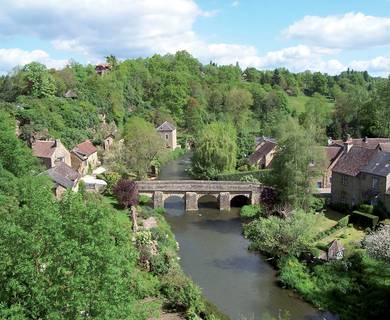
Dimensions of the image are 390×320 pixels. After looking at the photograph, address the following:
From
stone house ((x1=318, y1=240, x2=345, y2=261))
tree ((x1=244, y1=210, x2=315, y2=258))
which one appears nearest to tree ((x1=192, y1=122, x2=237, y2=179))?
tree ((x1=244, y1=210, x2=315, y2=258))

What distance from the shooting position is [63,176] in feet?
148

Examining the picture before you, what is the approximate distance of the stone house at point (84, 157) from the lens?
187 feet

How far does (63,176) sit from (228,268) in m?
20.1

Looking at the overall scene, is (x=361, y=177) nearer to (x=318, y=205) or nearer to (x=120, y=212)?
(x=318, y=205)

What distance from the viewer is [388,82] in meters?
73.6

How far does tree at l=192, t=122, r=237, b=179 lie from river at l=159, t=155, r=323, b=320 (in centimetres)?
745

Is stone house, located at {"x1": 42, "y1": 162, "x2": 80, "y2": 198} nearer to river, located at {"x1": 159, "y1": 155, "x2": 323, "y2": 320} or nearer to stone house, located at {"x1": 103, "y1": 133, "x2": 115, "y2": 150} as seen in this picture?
river, located at {"x1": 159, "y1": 155, "x2": 323, "y2": 320}

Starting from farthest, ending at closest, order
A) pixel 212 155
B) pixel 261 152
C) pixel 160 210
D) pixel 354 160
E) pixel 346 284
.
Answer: pixel 261 152
pixel 212 155
pixel 160 210
pixel 354 160
pixel 346 284

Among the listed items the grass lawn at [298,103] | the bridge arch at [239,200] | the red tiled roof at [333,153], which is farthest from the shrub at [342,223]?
the grass lawn at [298,103]

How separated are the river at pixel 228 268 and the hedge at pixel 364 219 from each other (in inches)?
418

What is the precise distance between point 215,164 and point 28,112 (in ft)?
84.6

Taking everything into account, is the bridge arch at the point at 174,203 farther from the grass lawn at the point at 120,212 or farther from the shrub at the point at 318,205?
the shrub at the point at 318,205

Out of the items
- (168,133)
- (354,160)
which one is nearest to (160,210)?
(354,160)

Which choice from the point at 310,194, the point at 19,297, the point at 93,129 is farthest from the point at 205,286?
the point at 93,129
